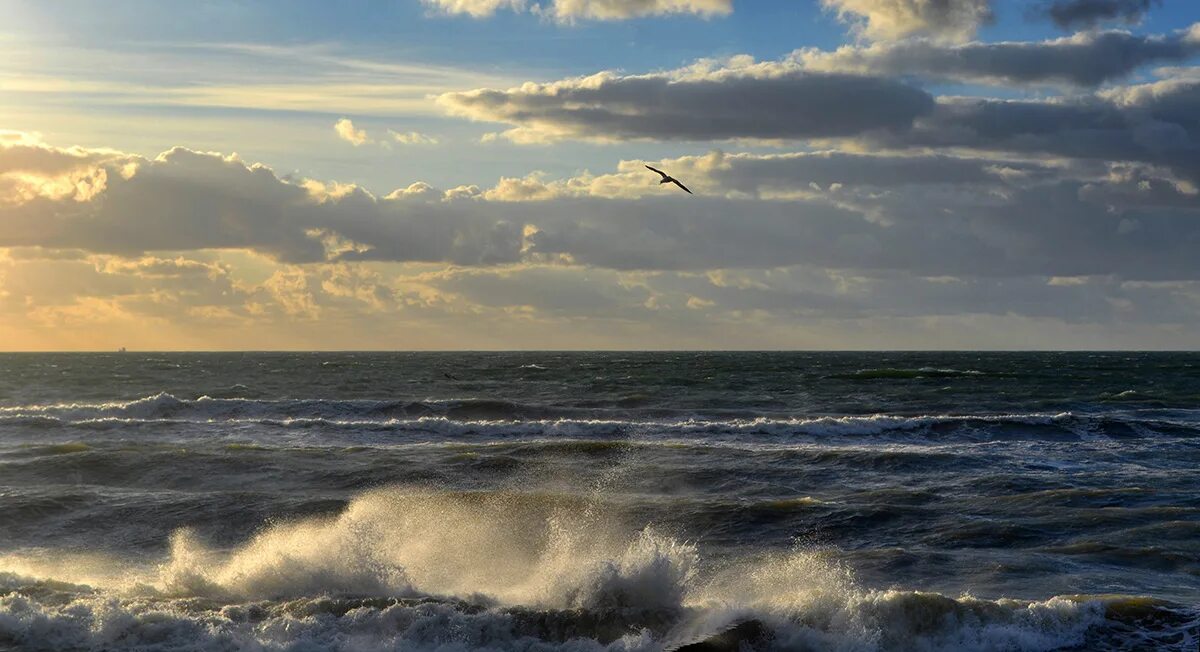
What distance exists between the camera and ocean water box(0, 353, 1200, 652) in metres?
14.8

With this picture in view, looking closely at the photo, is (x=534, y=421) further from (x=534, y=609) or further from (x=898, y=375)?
(x=898, y=375)

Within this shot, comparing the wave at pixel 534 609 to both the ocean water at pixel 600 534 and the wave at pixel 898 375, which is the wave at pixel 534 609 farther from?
the wave at pixel 898 375

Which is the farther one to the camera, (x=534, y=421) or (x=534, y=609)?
(x=534, y=421)

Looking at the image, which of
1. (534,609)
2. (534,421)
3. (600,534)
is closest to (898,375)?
(534,421)

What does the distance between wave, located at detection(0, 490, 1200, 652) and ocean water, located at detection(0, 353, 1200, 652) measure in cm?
4

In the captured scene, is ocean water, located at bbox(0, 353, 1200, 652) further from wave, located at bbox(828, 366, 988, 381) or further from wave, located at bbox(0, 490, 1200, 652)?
wave, located at bbox(828, 366, 988, 381)

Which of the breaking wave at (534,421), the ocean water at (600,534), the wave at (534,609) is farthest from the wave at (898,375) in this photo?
the wave at (534,609)

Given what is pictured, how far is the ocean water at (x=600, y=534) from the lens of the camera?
14.8 m

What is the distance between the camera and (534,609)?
15.5m

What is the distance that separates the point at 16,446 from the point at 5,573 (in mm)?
19667

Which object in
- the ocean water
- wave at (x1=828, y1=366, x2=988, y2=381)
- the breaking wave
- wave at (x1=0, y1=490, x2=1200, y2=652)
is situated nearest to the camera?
wave at (x1=0, y1=490, x2=1200, y2=652)

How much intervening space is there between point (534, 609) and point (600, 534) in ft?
20.1

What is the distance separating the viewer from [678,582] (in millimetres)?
15867

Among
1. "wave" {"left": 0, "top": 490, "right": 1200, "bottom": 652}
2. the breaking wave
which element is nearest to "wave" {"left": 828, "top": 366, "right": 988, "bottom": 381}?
the breaking wave
